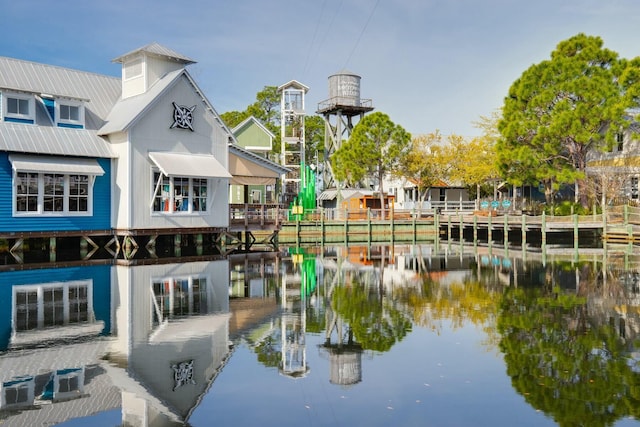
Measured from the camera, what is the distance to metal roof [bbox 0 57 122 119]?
27.7 metres

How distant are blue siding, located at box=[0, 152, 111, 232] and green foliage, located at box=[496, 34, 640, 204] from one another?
26.5 metres

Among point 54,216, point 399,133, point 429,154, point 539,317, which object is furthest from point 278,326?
point 429,154

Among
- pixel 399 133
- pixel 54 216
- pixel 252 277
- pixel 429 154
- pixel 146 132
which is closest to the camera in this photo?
pixel 252 277

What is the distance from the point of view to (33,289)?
52.7 feet

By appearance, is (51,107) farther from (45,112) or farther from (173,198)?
(173,198)

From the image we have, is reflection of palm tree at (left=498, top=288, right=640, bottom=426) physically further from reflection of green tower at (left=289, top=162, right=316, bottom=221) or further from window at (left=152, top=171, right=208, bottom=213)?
reflection of green tower at (left=289, top=162, right=316, bottom=221)

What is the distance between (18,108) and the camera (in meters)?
27.1

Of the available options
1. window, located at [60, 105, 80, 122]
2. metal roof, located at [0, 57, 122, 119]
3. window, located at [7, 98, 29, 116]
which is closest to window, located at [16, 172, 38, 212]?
window, located at [7, 98, 29, 116]

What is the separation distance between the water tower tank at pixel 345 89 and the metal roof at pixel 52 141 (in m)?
32.7

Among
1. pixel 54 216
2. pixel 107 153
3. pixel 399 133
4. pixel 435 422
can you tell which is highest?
pixel 399 133

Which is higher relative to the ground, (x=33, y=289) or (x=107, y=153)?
(x=107, y=153)

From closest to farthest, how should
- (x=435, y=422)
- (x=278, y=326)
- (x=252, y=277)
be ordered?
(x=435, y=422) → (x=278, y=326) → (x=252, y=277)

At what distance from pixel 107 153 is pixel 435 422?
997 inches

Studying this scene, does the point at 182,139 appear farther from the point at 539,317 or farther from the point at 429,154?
the point at 429,154
